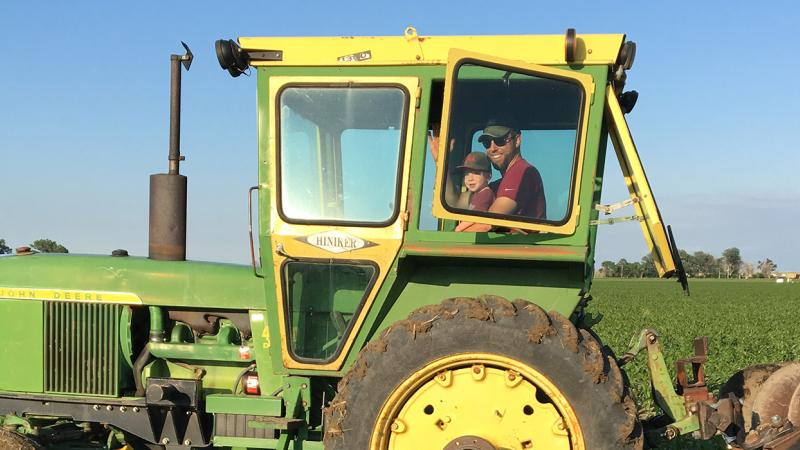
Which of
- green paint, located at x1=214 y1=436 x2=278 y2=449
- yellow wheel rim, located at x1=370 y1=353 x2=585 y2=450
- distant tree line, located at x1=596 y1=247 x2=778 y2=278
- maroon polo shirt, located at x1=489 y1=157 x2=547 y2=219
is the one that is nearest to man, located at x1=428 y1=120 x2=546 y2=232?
maroon polo shirt, located at x1=489 y1=157 x2=547 y2=219

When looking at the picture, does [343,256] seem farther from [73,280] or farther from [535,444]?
[73,280]

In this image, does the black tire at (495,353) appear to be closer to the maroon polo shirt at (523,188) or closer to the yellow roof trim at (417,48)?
the maroon polo shirt at (523,188)

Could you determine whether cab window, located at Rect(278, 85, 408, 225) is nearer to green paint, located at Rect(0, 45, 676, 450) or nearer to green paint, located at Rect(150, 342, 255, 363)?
green paint, located at Rect(0, 45, 676, 450)

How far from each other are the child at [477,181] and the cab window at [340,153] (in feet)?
1.23

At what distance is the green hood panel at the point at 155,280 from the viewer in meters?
5.58

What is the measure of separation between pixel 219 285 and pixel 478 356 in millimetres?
1926

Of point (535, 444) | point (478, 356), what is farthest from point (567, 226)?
point (535, 444)

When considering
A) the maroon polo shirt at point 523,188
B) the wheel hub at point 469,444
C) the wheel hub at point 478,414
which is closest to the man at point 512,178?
the maroon polo shirt at point 523,188

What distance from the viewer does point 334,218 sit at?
489 centimetres

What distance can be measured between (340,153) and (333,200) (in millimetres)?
265

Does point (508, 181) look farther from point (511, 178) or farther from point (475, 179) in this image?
point (475, 179)

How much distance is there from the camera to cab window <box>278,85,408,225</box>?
15.8 feet

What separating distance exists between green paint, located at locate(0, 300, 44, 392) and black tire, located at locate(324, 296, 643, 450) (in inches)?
85.4

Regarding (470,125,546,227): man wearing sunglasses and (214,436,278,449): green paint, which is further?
(214,436,278,449): green paint
